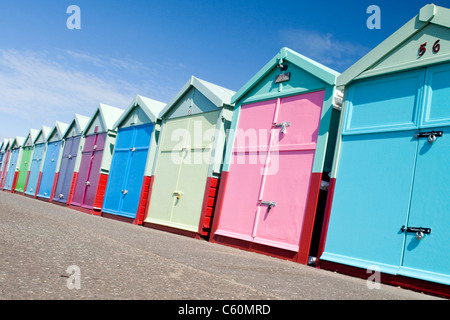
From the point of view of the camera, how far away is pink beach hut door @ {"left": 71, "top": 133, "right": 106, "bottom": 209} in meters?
17.9

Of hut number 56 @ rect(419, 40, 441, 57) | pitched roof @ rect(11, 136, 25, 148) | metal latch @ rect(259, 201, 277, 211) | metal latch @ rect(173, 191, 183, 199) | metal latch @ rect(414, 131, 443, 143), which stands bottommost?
metal latch @ rect(173, 191, 183, 199)

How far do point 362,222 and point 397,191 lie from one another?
0.82m

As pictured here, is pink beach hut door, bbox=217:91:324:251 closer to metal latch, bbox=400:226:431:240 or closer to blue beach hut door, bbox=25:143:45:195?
metal latch, bbox=400:226:431:240

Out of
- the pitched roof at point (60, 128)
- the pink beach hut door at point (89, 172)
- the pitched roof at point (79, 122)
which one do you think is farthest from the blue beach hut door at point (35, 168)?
the pink beach hut door at point (89, 172)

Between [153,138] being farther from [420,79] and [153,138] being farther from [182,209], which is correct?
[420,79]

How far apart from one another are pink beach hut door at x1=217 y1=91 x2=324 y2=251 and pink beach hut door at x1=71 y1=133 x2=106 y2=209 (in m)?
9.10

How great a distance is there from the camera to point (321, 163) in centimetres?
838

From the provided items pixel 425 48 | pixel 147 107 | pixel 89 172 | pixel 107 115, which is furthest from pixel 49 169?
pixel 425 48

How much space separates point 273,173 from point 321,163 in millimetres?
1379

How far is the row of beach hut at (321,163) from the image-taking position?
Result: 6637mm

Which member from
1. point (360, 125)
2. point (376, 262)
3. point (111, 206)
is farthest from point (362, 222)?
point (111, 206)

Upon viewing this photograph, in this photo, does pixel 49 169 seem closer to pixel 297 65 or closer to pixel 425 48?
pixel 297 65

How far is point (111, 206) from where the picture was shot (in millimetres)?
15797

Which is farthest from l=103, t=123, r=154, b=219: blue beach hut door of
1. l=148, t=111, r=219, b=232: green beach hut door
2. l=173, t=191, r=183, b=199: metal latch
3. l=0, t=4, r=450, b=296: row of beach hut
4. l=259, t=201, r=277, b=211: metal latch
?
l=259, t=201, r=277, b=211: metal latch
